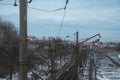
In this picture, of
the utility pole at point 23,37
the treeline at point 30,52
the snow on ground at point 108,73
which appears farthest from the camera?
the snow on ground at point 108,73

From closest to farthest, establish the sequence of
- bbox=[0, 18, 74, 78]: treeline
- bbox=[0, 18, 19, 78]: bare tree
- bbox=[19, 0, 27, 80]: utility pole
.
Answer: bbox=[19, 0, 27, 80]: utility pole → bbox=[0, 18, 19, 78]: bare tree → bbox=[0, 18, 74, 78]: treeline

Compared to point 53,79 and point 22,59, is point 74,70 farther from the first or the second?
point 22,59

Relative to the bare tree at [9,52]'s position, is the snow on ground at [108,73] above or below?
below

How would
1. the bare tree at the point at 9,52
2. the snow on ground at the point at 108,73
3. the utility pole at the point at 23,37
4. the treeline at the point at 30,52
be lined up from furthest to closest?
the snow on ground at the point at 108,73 < the treeline at the point at 30,52 < the bare tree at the point at 9,52 < the utility pole at the point at 23,37

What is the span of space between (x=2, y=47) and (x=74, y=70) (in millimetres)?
5194

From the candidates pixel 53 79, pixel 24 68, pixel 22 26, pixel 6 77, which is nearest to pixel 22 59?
pixel 24 68

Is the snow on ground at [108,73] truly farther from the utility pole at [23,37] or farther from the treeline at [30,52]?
the utility pole at [23,37]

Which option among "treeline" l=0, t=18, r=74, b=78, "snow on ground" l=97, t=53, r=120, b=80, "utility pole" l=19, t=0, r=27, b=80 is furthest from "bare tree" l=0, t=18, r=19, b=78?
"snow on ground" l=97, t=53, r=120, b=80

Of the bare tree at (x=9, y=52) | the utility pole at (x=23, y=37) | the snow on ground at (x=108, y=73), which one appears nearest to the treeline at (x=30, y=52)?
the bare tree at (x=9, y=52)

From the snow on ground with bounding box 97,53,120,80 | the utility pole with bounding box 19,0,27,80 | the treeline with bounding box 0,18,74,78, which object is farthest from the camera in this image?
the snow on ground with bounding box 97,53,120,80

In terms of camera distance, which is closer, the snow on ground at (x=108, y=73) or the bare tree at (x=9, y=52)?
the bare tree at (x=9, y=52)

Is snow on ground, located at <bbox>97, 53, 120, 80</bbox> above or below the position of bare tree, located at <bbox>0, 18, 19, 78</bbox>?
below

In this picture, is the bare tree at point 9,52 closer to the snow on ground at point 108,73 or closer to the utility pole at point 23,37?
the utility pole at point 23,37

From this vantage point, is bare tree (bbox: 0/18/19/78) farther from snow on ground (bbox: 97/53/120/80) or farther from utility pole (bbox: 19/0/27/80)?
snow on ground (bbox: 97/53/120/80)
